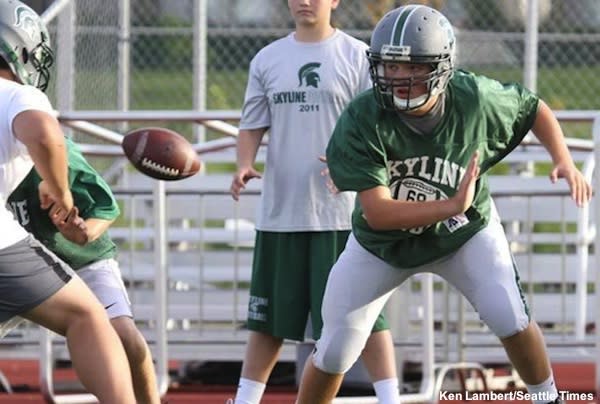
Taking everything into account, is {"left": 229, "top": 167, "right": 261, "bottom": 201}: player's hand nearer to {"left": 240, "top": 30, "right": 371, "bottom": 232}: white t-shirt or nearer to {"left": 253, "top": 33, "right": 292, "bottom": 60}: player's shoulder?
{"left": 240, "top": 30, "right": 371, "bottom": 232}: white t-shirt

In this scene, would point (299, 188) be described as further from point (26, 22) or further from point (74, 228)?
point (26, 22)

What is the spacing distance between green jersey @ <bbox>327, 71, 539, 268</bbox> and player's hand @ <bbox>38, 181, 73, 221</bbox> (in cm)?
98

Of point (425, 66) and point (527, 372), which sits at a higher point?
point (425, 66)

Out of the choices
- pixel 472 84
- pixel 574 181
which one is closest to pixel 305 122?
pixel 472 84

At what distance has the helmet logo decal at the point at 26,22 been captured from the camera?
5.24 metres

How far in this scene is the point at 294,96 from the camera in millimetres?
6352

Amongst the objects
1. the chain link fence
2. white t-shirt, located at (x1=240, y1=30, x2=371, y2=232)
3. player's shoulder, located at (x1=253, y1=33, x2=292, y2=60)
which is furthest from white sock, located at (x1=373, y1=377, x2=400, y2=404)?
the chain link fence

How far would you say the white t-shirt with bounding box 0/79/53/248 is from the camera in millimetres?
4770

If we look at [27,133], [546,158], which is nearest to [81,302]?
[27,133]

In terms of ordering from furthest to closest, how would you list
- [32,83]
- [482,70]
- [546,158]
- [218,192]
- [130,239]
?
[482,70] → [546,158] → [130,239] → [218,192] → [32,83]

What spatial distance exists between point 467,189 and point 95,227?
4.69 ft

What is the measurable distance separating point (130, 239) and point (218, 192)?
965mm

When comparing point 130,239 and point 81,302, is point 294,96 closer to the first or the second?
point 81,302

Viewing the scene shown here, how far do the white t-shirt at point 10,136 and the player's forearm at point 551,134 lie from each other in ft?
6.07
